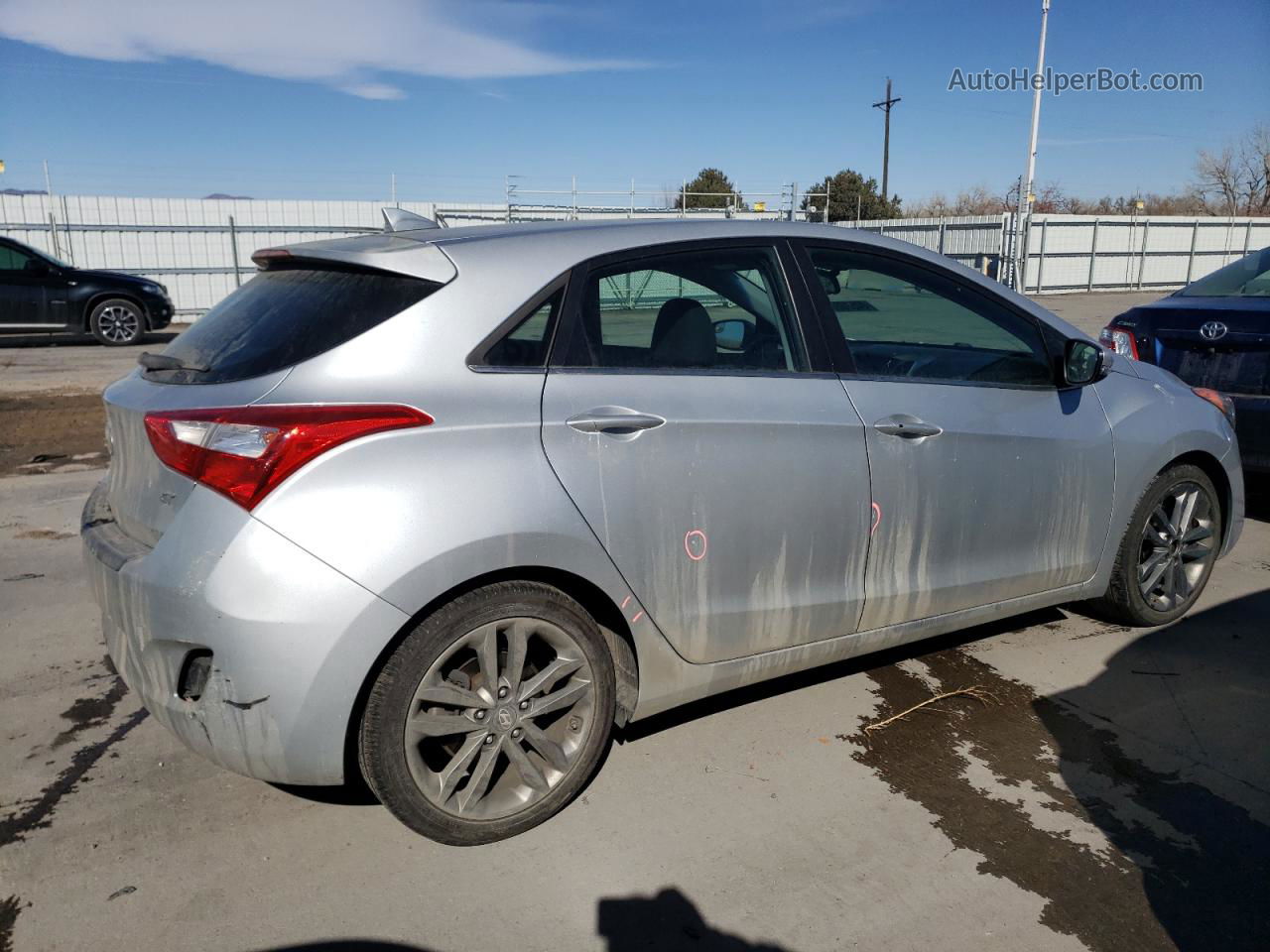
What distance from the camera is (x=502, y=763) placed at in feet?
9.40

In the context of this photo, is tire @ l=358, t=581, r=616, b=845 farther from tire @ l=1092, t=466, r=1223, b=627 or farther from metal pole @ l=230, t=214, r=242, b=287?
metal pole @ l=230, t=214, r=242, b=287

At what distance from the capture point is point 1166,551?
14.2 feet

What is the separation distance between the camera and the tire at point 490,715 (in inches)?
101

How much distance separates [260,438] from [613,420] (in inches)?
36.1

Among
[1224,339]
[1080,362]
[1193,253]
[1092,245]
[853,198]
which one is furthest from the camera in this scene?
[853,198]

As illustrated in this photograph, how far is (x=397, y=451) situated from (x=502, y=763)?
0.97 m

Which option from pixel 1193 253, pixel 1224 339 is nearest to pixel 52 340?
pixel 1224 339

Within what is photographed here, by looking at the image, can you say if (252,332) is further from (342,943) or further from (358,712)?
(342,943)

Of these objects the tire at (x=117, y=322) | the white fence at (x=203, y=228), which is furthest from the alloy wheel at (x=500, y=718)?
the white fence at (x=203, y=228)

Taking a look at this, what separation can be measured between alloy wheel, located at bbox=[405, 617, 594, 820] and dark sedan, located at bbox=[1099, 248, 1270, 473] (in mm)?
4147

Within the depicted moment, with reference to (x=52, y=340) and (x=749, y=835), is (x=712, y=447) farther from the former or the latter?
(x=52, y=340)

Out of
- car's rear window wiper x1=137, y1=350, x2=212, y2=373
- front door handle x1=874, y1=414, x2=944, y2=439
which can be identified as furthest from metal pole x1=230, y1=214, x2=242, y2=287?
front door handle x1=874, y1=414, x2=944, y2=439

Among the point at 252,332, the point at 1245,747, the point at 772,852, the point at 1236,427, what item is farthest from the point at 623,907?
the point at 1236,427

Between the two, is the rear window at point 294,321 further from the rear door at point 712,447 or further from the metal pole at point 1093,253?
the metal pole at point 1093,253
